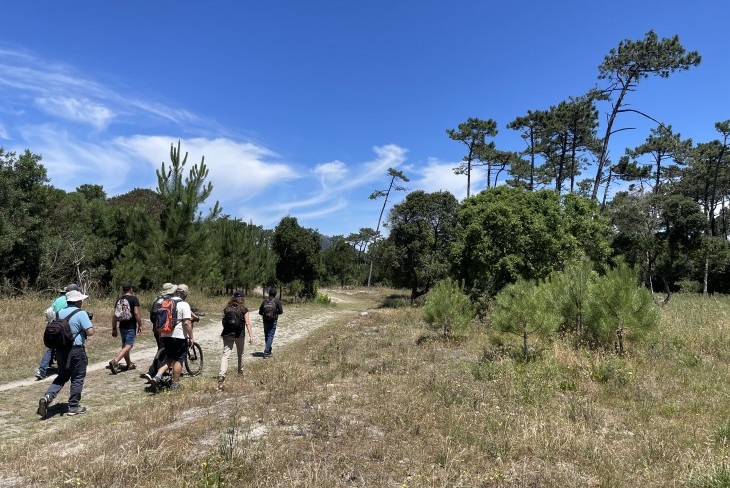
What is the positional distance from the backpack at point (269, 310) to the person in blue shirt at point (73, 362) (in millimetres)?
4934

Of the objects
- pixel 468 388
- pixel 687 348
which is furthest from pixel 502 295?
pixel 687 348

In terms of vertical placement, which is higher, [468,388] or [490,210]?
[490,210]

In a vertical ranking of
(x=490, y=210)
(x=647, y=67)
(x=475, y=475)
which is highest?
(x=647, y=67)

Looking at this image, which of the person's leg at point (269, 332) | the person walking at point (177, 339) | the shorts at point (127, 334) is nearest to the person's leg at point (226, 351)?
the person walking at point (177, 339)

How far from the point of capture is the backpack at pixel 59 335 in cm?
612

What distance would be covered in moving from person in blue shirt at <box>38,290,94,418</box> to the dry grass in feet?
1.70

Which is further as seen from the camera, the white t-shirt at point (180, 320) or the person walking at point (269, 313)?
the person walking at point (269, 313)

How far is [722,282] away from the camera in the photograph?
123ft

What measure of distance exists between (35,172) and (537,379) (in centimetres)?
2137

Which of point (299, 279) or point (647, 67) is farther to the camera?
point (299, 279)

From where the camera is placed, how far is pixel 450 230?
26938mm

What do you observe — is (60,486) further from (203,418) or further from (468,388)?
(468,388)

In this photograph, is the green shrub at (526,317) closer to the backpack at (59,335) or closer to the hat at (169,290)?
the hat at (169,290)

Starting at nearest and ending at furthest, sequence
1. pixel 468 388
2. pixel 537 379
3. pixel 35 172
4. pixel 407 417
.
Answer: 1. pixel 407 417
2. pixel 468 388
3. pixel 537 379
4. pixel 35 172
